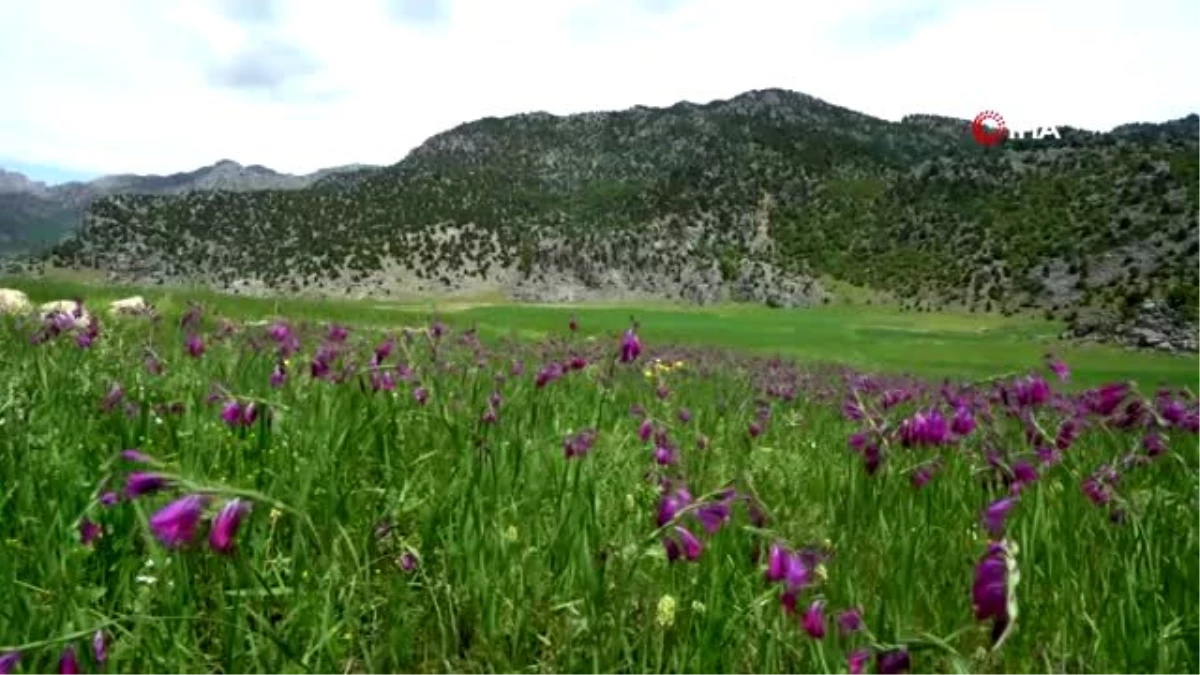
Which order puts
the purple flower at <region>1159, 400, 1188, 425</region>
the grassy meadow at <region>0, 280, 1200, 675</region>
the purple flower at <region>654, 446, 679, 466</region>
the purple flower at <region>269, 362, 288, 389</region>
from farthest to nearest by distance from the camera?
the purple flower at <region>269, 362, 288, 389</region> < the purple flower at <region>1159, 400, 1188, 425</region> < the purple flower at <region>654, 446, 679, 466</region> < the grassy meadow at <region>0, 280, 1200, 675</region>

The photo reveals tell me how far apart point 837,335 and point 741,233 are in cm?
8136

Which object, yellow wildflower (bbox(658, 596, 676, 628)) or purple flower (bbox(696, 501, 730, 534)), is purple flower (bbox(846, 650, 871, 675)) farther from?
yellow wildflower (bbox(658, 596, 676, 628))

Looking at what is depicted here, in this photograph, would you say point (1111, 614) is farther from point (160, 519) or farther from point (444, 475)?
point (160, 519)

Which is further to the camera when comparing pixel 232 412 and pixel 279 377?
pixel 279 377

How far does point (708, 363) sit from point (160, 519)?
21.0m

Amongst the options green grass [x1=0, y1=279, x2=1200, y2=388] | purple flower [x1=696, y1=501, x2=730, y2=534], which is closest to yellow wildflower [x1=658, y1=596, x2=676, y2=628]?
purple flower [x1=696, y1=501, x2=730, y2=534]

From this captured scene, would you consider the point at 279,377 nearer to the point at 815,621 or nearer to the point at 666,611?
the point at 666,611

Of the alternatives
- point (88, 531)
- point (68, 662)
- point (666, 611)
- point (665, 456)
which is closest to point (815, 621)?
point (666, 611)

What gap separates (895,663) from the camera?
1951 mm

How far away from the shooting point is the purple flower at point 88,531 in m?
3.16

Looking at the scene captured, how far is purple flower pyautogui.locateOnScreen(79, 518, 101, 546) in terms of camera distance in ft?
10.4

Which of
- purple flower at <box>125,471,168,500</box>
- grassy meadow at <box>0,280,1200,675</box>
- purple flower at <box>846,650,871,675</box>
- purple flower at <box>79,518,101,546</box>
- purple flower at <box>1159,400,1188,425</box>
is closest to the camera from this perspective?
purple flower at <box>125,471,168,500</box>

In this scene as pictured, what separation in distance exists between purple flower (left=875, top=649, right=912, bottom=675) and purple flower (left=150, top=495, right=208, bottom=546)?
148cm

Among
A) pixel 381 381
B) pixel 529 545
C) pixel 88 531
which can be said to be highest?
pixel 381 381
